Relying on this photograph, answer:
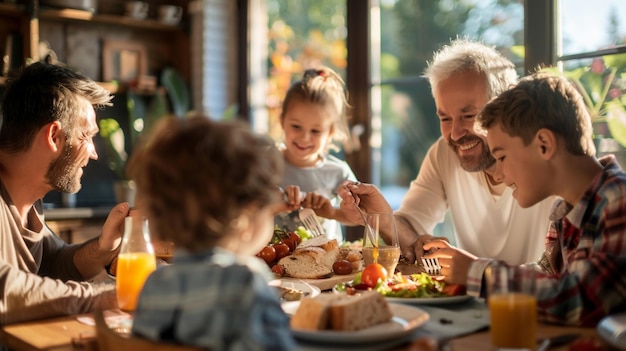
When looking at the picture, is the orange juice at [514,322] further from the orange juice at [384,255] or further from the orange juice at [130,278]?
the orange juice at [130,278]

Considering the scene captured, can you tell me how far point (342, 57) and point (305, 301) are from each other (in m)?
3.36

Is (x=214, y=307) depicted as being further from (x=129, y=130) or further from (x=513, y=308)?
(x=129, y=130)

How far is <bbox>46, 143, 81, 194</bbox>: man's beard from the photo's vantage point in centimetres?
232

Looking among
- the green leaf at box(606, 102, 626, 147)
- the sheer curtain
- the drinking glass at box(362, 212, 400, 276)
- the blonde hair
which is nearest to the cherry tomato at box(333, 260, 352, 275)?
the drinking glass at box(362, 212, 400, 276)

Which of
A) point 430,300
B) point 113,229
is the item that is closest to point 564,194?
point 430,300

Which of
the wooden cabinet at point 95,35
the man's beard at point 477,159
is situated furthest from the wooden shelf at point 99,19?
the man's beard at point 477,159

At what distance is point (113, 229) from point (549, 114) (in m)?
1.39

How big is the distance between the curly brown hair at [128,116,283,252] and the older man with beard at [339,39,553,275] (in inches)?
57.3

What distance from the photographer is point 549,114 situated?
6.00ft

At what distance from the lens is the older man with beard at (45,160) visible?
7.40ft

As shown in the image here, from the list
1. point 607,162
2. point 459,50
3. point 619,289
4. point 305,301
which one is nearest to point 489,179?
point 459,50

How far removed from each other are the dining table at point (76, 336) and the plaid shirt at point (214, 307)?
0.70ft

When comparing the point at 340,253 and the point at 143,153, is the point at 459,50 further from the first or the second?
the point at 143,153

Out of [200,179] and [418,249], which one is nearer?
[200,179]
